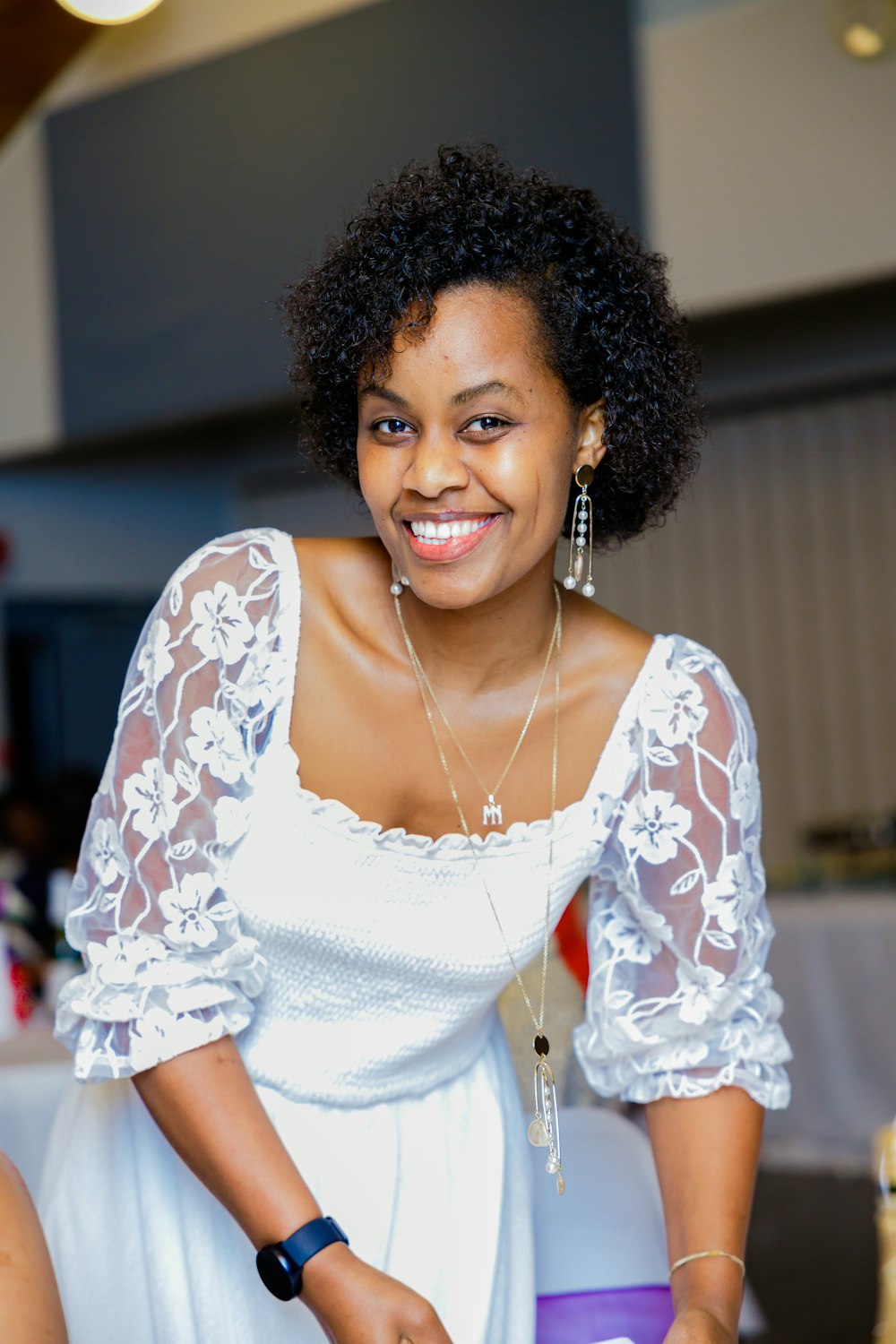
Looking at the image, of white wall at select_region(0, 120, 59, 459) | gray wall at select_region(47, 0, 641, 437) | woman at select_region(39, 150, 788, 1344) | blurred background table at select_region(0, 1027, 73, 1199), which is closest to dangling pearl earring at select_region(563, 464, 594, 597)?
woman at select_region(39, 150, 788, 1344)

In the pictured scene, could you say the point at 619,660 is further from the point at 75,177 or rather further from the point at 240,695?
the point at 75,177

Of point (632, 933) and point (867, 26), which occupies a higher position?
point (867, 26)

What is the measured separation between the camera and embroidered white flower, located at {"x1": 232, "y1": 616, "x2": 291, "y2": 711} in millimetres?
1243

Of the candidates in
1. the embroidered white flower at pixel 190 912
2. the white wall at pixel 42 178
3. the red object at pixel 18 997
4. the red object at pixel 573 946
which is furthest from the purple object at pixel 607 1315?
the white wall at pixel 42 178

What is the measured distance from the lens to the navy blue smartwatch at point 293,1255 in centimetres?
109

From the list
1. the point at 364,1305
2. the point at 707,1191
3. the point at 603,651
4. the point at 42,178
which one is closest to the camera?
the point at 364,1305

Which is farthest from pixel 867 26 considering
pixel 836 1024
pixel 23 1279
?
pixel 23 1279

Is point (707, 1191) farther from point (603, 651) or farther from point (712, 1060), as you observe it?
point (603, 651)

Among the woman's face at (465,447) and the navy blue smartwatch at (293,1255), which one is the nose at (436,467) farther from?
the navy blue smartwatch at (293,1255)

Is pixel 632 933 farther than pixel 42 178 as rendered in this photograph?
No

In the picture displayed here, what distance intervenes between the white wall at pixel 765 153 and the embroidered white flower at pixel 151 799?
3921mm

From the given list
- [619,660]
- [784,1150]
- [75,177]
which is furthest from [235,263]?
[619,660]

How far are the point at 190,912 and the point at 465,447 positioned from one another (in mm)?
424

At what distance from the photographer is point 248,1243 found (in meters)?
1.30
